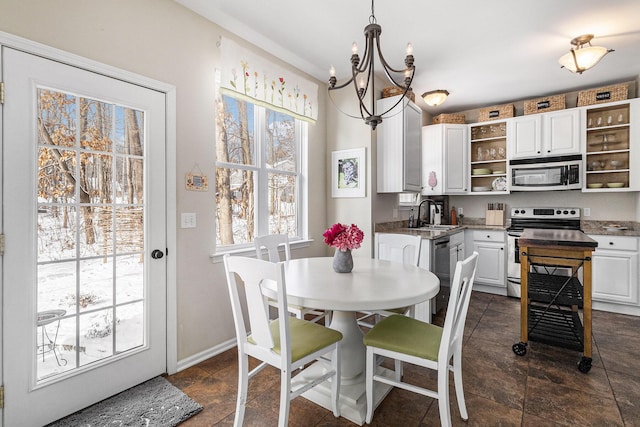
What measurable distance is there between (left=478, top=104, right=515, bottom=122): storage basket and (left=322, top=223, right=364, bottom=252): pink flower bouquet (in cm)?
364

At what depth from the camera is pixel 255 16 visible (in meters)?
2.41

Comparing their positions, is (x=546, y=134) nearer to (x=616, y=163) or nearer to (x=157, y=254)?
(x=616, y=163)

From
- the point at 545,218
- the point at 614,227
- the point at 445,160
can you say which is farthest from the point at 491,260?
the point at 445,160

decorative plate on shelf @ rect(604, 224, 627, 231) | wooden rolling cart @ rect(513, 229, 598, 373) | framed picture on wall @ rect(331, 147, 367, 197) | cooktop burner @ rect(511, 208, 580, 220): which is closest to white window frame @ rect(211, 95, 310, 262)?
framed picture on wall @ rect(331, 147, 367, 197)

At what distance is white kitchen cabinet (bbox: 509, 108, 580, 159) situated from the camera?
3842 mm

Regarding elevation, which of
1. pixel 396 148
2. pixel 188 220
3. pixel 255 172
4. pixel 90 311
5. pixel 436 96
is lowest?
pixel 90 311

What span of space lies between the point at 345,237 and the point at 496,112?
3.76 m

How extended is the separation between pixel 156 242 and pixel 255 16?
73.2 inches

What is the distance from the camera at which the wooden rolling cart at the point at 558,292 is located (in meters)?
2.28

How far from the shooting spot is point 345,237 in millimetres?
1923

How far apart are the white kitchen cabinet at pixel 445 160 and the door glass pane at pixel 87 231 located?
12.4 ft

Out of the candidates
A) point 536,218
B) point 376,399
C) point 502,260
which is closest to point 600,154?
point 536,218

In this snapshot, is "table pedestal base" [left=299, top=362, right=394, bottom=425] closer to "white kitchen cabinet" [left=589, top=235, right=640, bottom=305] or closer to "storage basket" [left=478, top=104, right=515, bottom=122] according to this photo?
"white kitchen cabinet" [left=589, top=235, right=640, bottom=305]

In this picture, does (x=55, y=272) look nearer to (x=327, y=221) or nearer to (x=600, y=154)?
(x=327, y=221)
